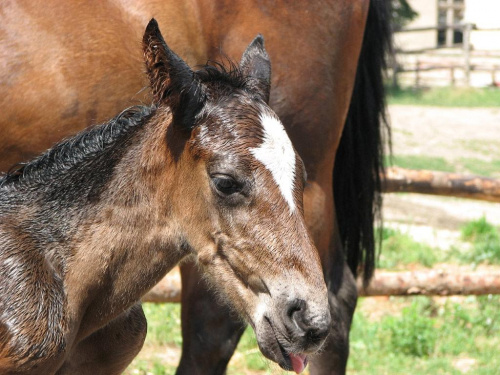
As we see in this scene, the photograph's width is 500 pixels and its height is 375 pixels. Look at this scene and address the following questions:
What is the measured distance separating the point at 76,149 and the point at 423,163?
32.2ft

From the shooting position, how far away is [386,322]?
19.7 ft

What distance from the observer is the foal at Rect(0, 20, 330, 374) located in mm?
2801

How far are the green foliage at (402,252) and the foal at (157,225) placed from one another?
4.29 meters

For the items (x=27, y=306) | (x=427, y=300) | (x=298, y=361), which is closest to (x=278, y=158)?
(x=298, y=361)

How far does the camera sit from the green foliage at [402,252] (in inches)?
285

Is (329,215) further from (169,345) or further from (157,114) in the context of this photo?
(169,345)

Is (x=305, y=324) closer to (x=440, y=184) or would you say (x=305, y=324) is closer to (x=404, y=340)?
(x=404, y=340)

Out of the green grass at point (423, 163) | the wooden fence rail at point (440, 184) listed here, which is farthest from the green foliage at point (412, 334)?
the green grass at point (423, 163)

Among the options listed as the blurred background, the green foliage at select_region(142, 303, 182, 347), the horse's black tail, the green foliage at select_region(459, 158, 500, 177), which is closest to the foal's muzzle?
the blurred background

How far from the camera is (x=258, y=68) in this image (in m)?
3.21

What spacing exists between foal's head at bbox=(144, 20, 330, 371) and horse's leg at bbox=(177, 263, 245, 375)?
979mm

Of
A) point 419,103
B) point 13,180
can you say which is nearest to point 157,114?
point 13,180

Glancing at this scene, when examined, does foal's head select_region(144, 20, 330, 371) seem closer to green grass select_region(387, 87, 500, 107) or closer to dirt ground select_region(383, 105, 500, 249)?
dirt ground select_region(383, 105, 500, 249)

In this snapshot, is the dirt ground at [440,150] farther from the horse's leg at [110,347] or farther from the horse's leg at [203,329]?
the horse's leg at [110,347]
